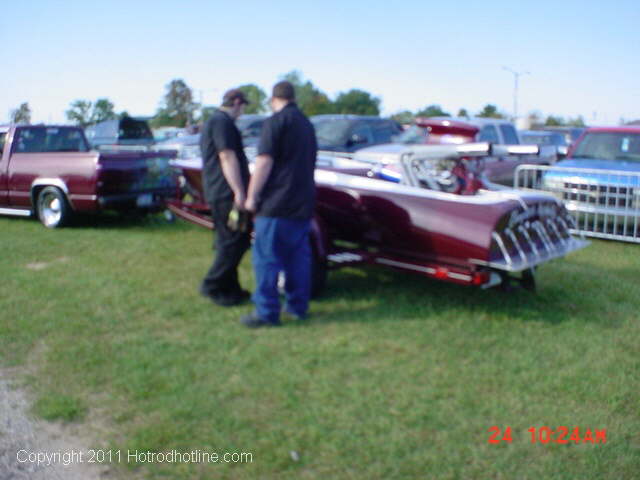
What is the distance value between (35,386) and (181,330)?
1.25 meters

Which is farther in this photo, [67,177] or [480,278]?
[67,177]

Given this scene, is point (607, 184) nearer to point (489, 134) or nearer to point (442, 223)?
point (489, 134)

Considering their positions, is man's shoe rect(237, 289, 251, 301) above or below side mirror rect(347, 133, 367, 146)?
below

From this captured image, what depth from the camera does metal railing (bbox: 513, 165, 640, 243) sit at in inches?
347

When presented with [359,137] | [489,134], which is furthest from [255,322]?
[489,134]

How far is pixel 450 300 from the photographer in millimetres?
6066

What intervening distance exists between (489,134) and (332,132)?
9.80 ft

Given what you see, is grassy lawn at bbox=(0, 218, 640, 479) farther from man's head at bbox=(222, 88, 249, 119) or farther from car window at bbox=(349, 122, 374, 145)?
car window at bbox=(349, 122, 374, 145)

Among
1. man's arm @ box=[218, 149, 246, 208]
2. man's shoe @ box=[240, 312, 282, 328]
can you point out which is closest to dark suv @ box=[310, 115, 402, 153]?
man's arm @ box=[218, 149, 246, 208]

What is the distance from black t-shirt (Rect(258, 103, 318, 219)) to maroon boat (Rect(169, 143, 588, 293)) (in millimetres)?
834

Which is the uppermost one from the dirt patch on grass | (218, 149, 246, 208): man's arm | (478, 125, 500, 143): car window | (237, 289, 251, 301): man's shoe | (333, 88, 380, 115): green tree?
(333, 88, 380, 115): green tree

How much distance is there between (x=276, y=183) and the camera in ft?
16.7

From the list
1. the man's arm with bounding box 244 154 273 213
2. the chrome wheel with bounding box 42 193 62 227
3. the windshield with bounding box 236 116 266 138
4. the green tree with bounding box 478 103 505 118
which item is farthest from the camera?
the green tree with bounding box 478 103 505 118

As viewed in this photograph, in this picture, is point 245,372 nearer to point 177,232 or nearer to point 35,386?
point 35,386
